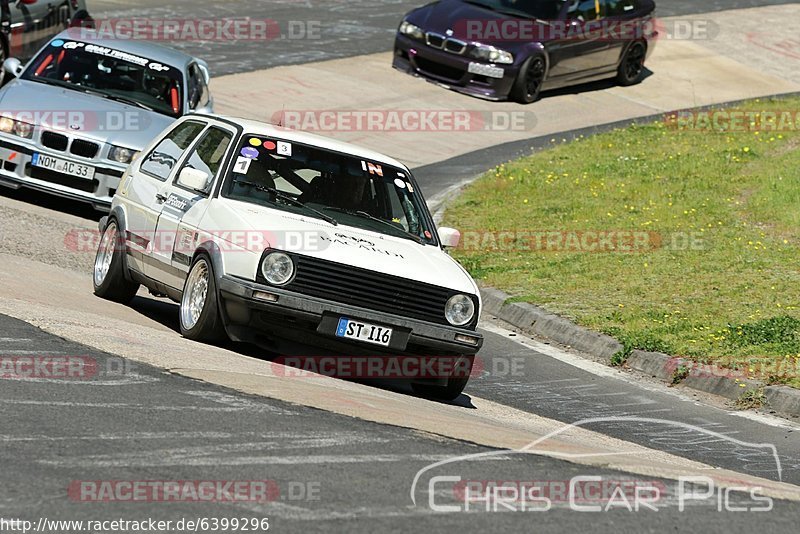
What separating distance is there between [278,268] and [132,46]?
784 centimetres

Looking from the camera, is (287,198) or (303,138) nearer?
(287,198)

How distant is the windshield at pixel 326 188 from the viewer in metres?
10.1

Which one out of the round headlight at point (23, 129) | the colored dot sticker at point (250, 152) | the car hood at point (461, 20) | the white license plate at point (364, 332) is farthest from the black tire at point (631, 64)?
the white license plate at point (364, 332)

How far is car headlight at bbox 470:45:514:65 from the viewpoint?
A: 23.0 metres

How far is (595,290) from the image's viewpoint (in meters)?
13.8

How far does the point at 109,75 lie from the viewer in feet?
51.8

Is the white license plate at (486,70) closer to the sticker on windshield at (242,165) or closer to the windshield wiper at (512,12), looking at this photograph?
the windshield wiper at (512,12)

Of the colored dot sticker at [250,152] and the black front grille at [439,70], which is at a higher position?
the colored dot sticker at [250,152]

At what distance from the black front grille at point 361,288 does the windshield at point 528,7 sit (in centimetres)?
1543

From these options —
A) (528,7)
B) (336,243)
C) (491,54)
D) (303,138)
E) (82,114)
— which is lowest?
(491,54)

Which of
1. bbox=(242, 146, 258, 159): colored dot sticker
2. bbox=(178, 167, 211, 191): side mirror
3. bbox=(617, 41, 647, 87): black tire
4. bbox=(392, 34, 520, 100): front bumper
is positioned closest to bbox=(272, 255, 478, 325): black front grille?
bbox=(178, 167, 211, 191): side mirror

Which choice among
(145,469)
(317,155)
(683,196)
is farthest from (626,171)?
(145,469)

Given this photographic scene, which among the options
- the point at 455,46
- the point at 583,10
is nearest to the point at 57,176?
the point at 455,46

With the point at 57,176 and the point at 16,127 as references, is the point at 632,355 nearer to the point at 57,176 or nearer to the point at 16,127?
the point at 57,176
